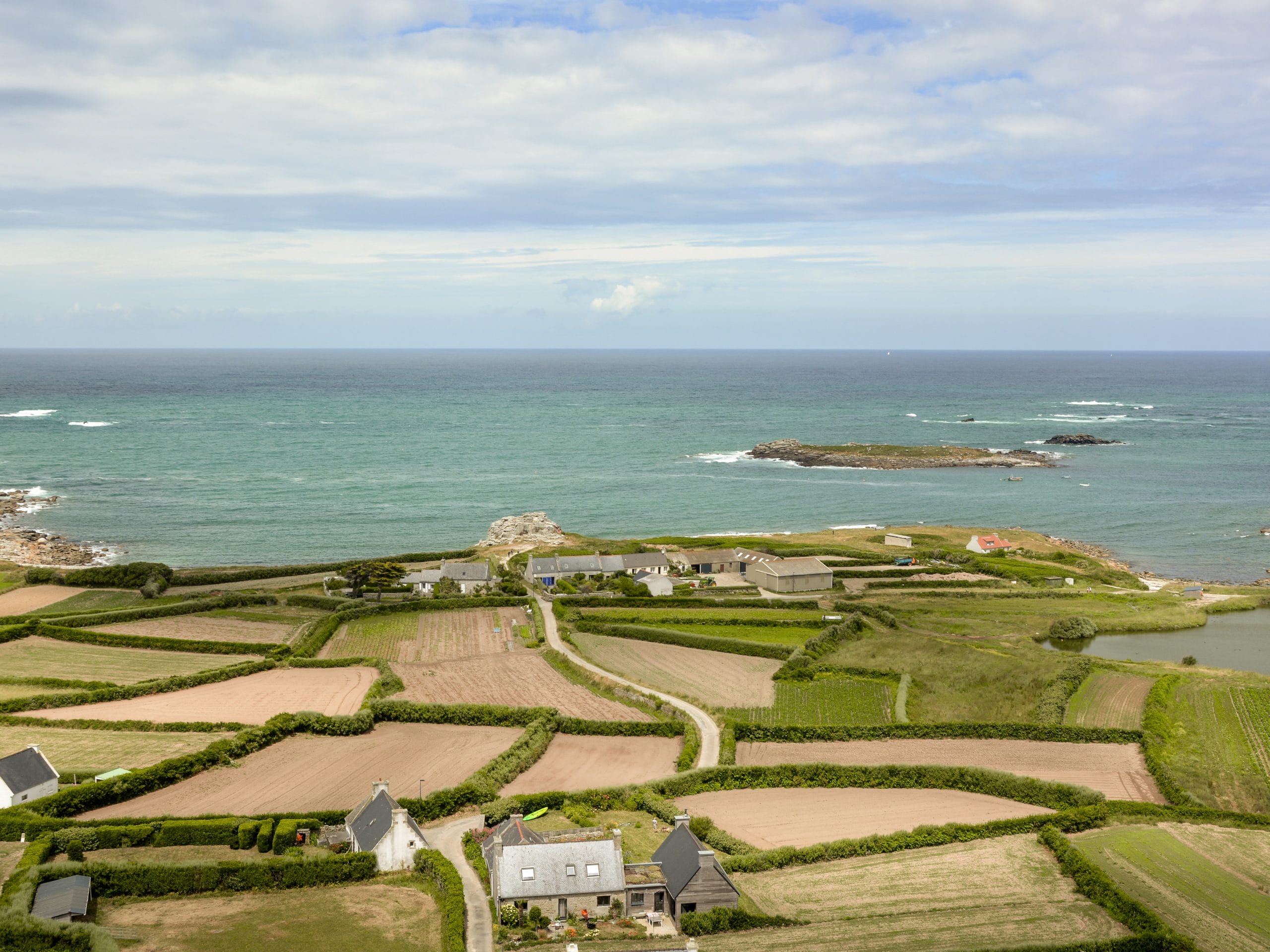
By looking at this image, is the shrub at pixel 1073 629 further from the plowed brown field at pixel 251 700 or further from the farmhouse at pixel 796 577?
the plowed brown field at pixel 251 700

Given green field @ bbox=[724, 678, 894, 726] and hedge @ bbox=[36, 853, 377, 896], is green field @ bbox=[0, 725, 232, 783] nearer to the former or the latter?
A: hedge @ bbox=[36, 853, 377, 896]

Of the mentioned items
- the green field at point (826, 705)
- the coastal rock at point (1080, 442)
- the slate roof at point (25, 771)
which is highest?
the coastal rock at point (1080, 442)

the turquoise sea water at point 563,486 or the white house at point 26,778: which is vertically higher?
the turquoise sea water at point 563,486

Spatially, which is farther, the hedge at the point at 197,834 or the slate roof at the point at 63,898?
the hedge at the point at 197,834

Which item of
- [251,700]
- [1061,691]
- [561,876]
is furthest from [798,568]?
[561,876]

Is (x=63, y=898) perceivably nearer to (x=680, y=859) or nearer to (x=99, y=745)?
(x=99, y=745)

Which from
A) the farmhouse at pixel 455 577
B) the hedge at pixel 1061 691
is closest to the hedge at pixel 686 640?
the farmhouse at pixel 455 577

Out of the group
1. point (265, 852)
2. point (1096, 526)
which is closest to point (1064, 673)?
point (265, 852)
